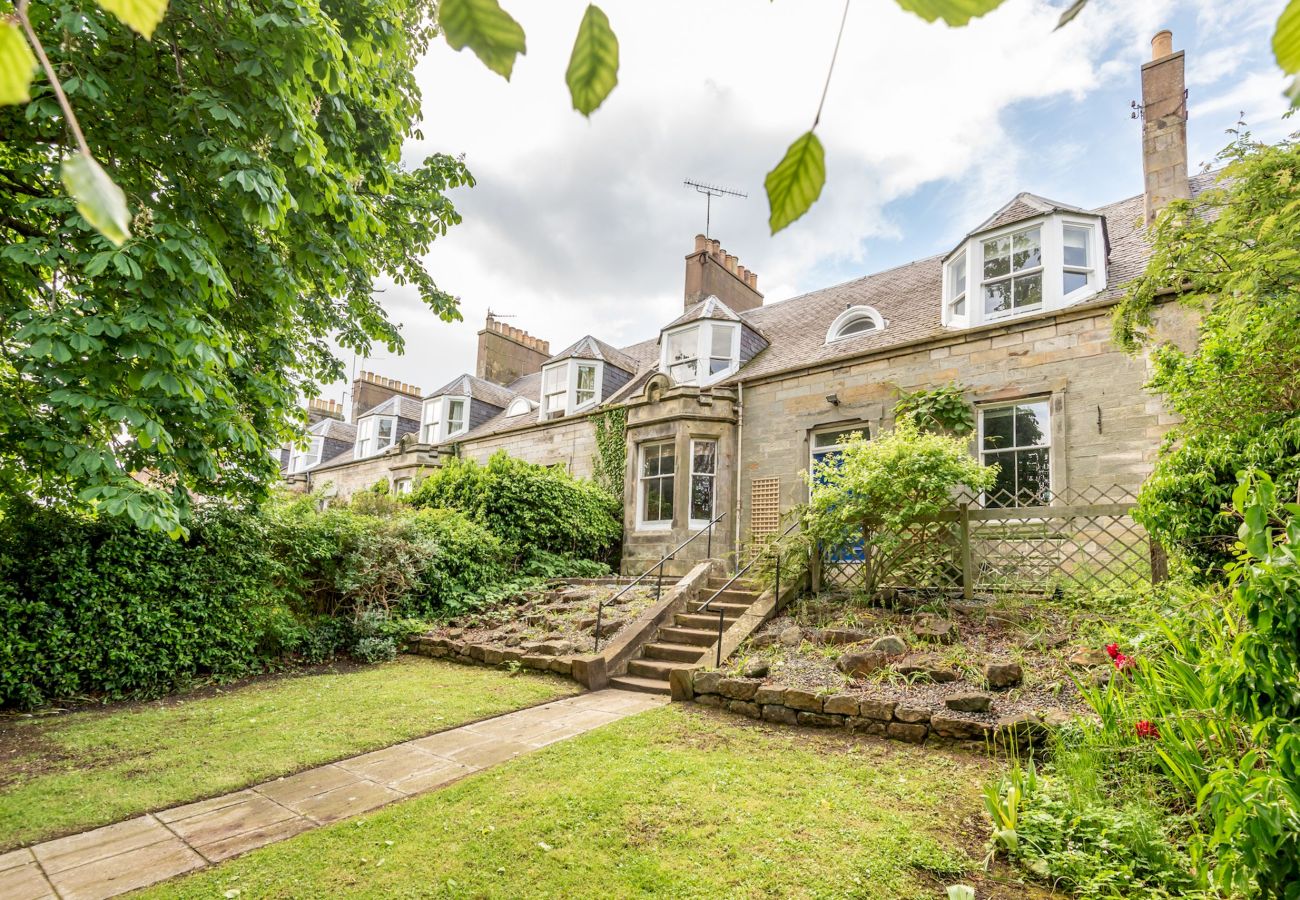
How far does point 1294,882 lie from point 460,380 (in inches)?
838

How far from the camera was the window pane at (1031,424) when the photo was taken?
32.3 ft

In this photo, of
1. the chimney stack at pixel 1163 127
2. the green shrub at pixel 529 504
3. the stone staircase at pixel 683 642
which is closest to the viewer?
the stone staircase at pixel 683 642

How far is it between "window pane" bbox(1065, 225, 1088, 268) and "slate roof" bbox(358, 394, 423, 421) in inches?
822

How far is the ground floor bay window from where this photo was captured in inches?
384

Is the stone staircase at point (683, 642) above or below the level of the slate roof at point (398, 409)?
below

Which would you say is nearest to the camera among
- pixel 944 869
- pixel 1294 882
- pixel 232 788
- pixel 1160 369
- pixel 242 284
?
pixel 1294 882

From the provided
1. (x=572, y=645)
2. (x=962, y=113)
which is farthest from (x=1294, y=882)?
(x=572, y=645)

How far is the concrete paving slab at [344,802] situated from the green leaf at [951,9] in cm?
480

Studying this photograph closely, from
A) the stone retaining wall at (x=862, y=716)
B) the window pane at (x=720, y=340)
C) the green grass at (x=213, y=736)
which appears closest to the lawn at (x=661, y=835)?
the stone retaining wall at (x=862, y=716)

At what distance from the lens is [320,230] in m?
5.56

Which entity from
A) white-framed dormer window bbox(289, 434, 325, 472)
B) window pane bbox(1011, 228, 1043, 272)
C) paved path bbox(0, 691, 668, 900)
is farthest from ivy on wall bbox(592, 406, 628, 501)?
white-framed dormer window bbox(289, 434, 325, 472)

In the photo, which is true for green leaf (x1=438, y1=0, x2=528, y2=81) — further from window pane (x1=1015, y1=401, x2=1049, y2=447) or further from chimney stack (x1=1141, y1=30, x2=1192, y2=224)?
chimney stack (x1=1141, y1=30, x2=1192, y2=224)

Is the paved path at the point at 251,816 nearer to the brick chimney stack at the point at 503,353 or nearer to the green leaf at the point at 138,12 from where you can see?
the green leaf at the point at 138,12

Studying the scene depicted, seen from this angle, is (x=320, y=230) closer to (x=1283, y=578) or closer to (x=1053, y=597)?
(x=1283, y=578)
